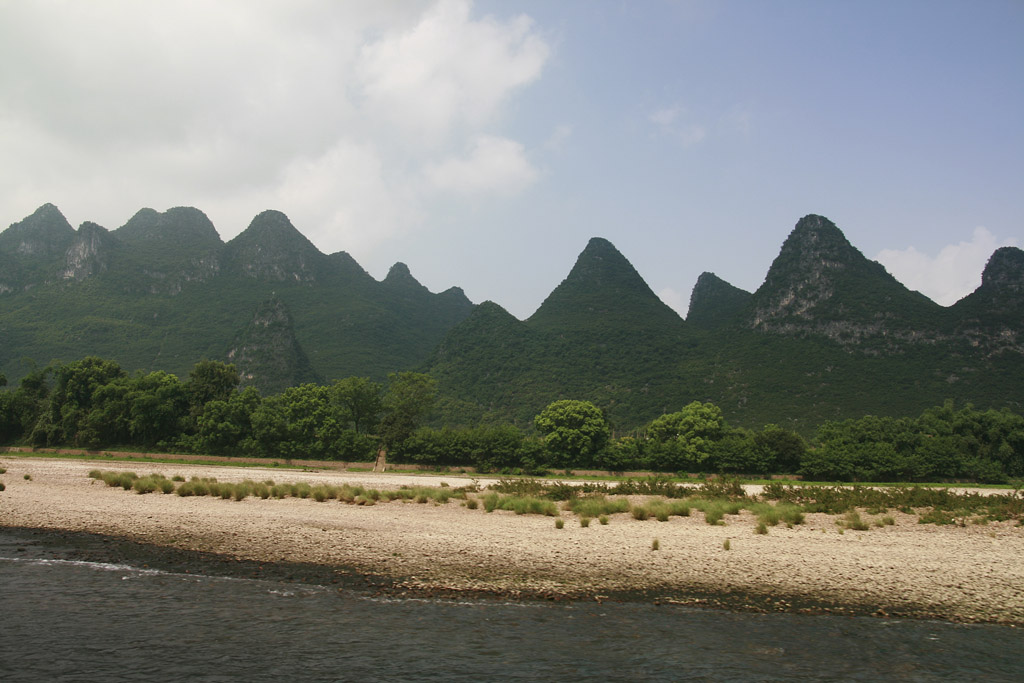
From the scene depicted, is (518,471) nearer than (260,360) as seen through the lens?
Yes

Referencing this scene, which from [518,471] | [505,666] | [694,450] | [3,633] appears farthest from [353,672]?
[694,450]

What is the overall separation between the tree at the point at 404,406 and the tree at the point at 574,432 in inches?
551

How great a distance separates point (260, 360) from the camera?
162 m

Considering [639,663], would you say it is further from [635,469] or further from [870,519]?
[635,469]

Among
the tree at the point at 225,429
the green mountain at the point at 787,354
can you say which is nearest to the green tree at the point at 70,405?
the tree at the point at 225,429

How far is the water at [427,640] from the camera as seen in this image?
9586 mm

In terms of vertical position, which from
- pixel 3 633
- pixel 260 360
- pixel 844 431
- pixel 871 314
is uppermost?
pixel 871 314

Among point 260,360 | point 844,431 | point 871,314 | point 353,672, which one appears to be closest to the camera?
point 353,672

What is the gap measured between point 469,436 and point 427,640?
46.3 metres

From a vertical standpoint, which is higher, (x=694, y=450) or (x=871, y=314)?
(x=871, y=314)

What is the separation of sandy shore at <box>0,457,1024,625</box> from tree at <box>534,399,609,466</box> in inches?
1249

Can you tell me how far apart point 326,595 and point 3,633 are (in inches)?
223

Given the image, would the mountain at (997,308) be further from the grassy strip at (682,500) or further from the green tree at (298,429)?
the green tree at (298,429)

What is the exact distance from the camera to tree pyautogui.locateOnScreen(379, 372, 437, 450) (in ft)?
198
